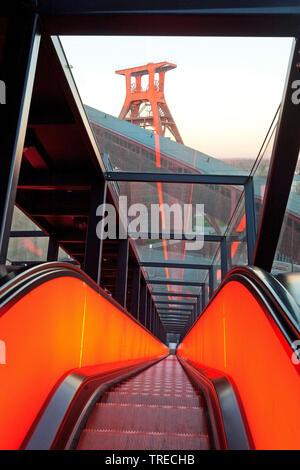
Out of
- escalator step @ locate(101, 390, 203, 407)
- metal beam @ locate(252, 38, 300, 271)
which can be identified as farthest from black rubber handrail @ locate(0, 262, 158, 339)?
Result: metal beam @ locate(252, 38, 300, 271)

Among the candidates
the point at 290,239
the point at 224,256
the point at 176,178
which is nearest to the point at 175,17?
the point at 290,239

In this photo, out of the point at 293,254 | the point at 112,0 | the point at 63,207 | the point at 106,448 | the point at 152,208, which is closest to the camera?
the point at 106,448

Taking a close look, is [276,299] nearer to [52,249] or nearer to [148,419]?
[148,419]

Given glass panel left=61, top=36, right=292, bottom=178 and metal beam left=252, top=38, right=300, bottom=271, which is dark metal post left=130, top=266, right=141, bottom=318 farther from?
metal beam left=252, top=38, right=300, bottom=271

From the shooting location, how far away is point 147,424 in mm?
2732

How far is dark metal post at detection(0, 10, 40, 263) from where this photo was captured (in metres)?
4.27

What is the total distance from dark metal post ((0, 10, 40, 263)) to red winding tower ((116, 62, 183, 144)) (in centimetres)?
231

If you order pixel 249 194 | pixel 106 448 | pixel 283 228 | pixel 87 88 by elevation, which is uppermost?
pixel 87 88

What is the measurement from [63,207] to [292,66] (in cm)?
778

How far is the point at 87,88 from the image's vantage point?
6.93m

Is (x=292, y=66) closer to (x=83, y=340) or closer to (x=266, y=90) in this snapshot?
(x=266, y=90)

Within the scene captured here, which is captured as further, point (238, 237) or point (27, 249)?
point (27, 249)

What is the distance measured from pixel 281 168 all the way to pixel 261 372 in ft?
13.4
